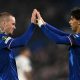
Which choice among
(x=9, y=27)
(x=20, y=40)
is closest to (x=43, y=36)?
(x=9, y=27)

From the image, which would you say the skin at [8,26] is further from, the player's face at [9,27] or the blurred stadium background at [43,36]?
the blurred stadium background at [43,36]

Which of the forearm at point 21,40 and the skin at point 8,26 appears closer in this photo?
the forearm at point 21,40

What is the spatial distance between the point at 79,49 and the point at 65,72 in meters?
4.66

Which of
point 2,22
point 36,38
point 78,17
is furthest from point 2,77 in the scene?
point 36,38

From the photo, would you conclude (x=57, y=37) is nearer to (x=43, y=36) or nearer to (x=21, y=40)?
(x=21, y=40)

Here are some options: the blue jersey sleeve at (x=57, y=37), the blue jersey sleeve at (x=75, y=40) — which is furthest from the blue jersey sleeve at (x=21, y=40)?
the blue jersey sleeve at (x=75, y=40)

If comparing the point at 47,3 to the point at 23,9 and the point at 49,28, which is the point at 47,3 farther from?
the point at 49,28

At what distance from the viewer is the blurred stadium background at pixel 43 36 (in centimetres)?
1301

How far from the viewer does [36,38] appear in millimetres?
14117

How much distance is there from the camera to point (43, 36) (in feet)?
46.5

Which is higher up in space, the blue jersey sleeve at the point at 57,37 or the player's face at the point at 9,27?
the player's face at the point at 9,27

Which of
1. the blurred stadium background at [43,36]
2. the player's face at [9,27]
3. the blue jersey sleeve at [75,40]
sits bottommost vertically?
the blurred stadium background at [43,36]

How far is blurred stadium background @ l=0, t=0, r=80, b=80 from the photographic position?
512 inches

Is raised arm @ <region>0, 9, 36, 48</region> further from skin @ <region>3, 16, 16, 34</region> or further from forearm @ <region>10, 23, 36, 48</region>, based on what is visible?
skin @ <region>3, 16, 16, 34</region>
